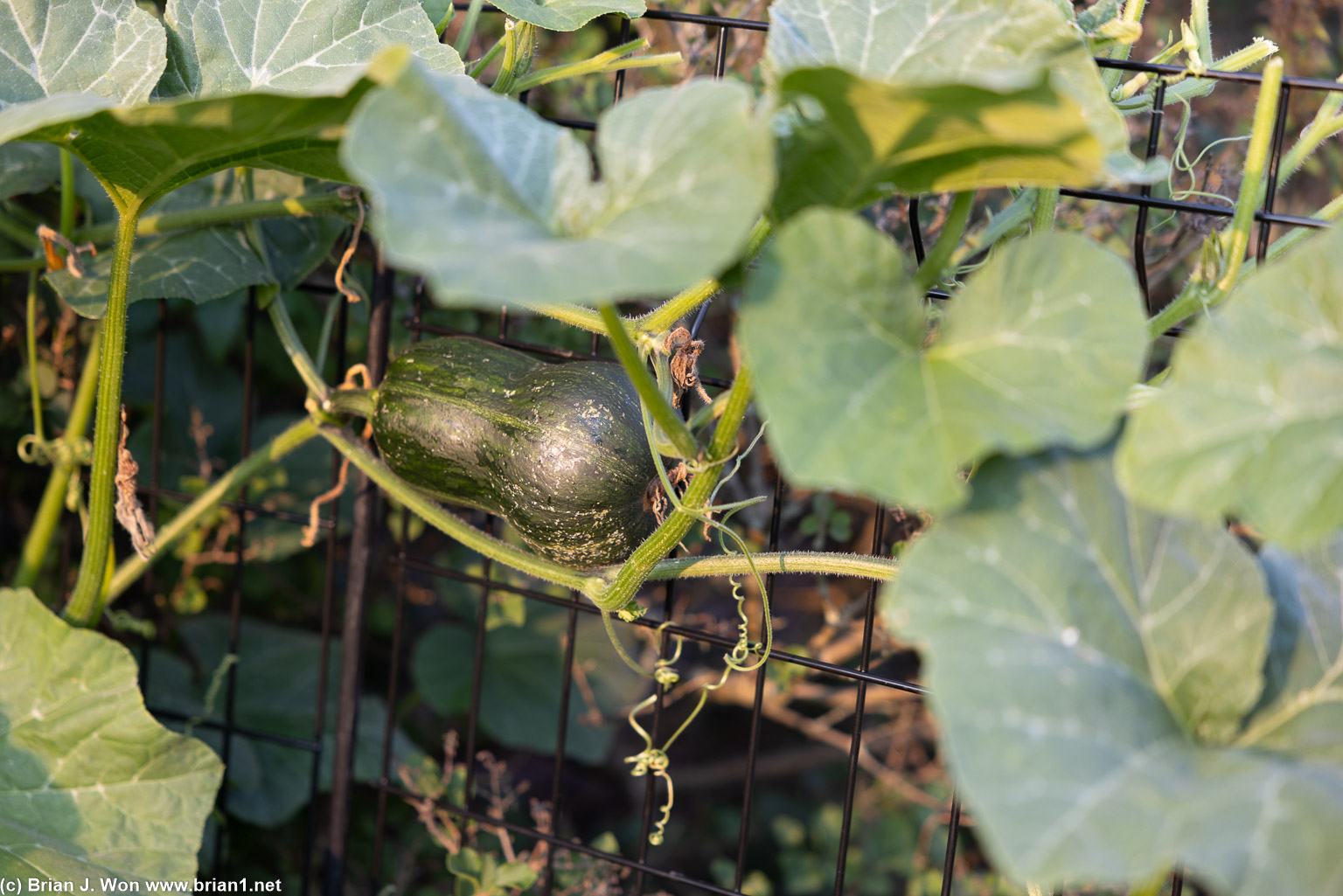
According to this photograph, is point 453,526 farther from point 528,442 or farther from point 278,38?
point 278,38

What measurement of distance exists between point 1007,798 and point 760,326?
226mm

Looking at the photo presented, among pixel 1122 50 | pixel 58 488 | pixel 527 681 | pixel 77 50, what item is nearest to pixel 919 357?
pixel 1122 50

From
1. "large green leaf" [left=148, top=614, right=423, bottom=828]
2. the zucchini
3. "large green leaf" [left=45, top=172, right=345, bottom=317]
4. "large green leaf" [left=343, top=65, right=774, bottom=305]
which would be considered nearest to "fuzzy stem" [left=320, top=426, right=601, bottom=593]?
the zucchini

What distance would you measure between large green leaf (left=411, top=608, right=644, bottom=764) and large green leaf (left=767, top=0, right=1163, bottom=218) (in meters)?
1.20

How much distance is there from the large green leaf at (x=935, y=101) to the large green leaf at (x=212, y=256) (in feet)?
2.21

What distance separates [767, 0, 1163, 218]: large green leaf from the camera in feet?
1.50

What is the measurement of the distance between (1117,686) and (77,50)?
92cm

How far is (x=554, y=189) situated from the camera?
20.4 inches

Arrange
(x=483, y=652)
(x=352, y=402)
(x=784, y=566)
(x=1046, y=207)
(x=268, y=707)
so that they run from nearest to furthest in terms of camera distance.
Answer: (x=1046, y=207), (x=784, y=566), (x=352, y=402), (x=483, y=652), (x=268, y=707)

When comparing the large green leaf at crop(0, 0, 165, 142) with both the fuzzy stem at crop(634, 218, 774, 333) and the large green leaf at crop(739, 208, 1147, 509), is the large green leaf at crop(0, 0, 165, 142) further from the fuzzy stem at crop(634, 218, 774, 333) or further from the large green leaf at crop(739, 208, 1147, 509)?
the large green leaf at crop(739, 208, 1147, 509)

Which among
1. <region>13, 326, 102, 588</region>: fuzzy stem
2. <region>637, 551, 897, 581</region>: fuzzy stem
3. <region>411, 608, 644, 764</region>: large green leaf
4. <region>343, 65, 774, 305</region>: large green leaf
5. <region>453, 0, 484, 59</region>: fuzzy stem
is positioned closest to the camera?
<region>343, 65, 774, 305</region>: large green leaf

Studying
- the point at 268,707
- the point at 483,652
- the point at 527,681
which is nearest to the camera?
the point at 483,652

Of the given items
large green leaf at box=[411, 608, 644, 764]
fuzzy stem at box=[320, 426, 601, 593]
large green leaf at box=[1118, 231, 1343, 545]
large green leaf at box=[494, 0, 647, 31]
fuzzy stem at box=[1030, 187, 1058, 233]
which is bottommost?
large green leaf at box=[411, 608, 644, 764]

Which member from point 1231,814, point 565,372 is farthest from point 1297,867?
point 565,372
